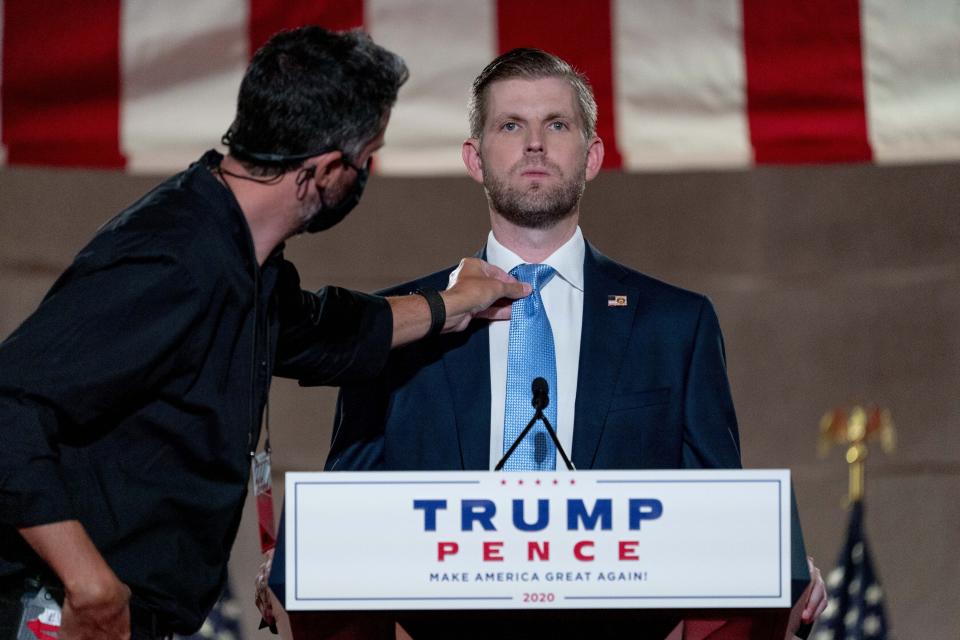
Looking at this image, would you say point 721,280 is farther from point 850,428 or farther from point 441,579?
point 441,579

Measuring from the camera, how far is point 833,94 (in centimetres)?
304

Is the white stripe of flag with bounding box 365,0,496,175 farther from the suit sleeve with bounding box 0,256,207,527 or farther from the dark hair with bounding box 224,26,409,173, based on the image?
the suit sleeve with bounding box 0,256,207,527

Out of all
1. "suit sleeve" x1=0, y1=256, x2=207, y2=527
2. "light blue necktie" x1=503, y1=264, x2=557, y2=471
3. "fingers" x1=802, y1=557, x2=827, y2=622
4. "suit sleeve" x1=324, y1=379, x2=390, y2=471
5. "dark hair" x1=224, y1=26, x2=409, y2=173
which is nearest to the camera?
"suit sleeve" x1=0, y1=256, x2=207, y2=527

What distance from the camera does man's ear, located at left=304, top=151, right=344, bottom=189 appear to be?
135cm

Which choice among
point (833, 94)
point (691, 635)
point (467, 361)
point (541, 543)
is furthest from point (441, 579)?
point (833, 94)

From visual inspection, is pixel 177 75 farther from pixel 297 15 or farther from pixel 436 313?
pixel 436 313

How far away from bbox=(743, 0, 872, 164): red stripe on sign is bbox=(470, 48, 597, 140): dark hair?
130 centimetres

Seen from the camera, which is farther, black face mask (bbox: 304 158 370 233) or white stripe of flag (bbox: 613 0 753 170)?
white stripe of flag (bbox: 613 0 753 170)

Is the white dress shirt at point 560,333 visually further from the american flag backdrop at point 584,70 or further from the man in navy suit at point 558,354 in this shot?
the american flag backdrop at point 584,70

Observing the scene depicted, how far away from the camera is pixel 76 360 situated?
1155 millimetres

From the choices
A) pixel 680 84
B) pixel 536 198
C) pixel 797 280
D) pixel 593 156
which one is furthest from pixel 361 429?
pixel 797 280

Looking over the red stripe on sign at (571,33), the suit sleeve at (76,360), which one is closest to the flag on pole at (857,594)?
the red stripe on sign at (571,33)

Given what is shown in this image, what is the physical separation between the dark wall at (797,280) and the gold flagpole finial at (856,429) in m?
0.03

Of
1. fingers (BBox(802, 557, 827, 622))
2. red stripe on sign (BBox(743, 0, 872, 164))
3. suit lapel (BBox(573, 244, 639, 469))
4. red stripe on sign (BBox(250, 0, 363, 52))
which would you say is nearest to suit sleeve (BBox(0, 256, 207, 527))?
suit lapel (BBox(573, 244, 639, 469))
